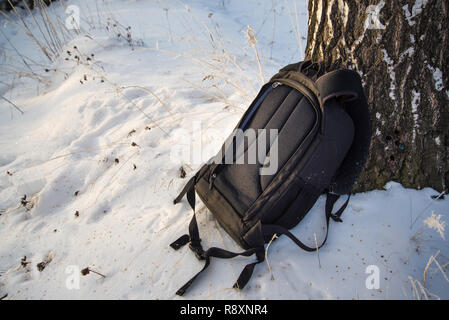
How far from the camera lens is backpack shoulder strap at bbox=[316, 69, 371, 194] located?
3.98 feet

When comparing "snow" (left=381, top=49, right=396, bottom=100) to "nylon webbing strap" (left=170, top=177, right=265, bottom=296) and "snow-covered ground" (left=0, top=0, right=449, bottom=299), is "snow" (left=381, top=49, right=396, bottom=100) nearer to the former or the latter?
"snow-covered ground" (left=0, top=0, right=449, bottom=299)

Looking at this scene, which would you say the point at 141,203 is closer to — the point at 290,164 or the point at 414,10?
the point at 290,164

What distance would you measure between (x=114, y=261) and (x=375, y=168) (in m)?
1.52

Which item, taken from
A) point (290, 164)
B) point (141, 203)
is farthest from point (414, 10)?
point (141, 203)

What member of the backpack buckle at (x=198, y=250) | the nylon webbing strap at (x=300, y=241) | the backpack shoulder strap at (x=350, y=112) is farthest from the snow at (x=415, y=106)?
the backpack buckle at (x=198, y=250)

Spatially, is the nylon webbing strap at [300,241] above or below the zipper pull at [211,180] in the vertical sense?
below

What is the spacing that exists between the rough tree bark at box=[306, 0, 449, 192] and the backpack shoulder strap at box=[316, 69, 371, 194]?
0.17 meters

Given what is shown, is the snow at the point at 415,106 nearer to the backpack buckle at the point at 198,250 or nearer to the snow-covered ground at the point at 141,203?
the snow-covered ground at the point at 141,203

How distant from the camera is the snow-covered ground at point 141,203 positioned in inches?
48.1

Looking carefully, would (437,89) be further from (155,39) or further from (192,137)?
(155,39)

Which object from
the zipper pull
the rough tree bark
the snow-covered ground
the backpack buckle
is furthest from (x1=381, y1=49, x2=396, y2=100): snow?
the backpack buckle

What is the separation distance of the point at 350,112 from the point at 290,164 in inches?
16.5

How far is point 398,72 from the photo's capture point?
52.1 inches

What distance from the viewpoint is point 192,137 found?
2133 mm
